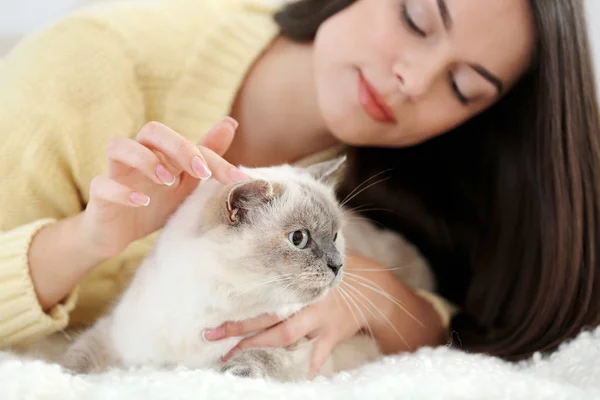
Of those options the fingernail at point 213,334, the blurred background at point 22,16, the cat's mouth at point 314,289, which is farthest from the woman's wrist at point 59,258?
the blurred background at point 22,16

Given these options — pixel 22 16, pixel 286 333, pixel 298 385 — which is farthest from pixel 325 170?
pixel 22 16

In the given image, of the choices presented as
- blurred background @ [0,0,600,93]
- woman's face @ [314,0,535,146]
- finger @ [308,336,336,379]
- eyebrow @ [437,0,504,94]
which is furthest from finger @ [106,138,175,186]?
blurred background @ [0,0,600,93]

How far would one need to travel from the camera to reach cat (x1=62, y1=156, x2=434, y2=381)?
78cm

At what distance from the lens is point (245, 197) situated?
31.0 inches

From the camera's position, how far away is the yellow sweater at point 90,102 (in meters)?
0.95

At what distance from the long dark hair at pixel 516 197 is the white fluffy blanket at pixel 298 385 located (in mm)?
369

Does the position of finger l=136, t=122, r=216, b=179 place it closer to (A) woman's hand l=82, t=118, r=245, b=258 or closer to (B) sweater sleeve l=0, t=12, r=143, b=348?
(A) woman's hand l=82, t=118, r=245, b=258

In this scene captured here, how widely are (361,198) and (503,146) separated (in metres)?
0.37

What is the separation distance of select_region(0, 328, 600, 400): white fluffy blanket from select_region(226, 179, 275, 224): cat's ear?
218 mm

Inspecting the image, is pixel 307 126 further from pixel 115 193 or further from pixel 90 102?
pixel 115 193

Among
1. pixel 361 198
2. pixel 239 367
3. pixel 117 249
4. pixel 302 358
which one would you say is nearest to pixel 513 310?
pixel 361 198

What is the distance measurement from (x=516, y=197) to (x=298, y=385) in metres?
0.82

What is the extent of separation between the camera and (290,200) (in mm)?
835

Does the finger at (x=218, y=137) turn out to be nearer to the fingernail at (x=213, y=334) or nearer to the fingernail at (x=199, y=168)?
the fingernail at (x=199, y=168)
